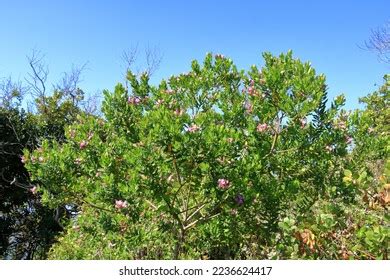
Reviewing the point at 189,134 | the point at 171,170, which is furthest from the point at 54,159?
the point at 189,134

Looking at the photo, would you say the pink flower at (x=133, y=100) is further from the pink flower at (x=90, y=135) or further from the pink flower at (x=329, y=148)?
the pink flower at (x=329, y=148)

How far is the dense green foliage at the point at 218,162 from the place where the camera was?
326 cm

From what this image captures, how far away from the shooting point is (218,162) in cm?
327

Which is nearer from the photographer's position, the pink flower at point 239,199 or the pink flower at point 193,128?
the pink flower at point 193,128

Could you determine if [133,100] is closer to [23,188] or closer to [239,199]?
[239,199]

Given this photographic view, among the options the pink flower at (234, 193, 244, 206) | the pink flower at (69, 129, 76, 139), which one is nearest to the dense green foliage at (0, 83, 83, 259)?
the pink flower at (69, 129, 76, 139)

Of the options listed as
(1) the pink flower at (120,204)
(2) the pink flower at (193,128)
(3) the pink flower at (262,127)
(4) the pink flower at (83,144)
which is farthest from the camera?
(4) the pink flower at (83,144)

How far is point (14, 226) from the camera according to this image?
11828 mm

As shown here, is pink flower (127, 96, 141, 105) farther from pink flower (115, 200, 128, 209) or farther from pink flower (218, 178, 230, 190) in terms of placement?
pink flower (218, 178, 230, 190)

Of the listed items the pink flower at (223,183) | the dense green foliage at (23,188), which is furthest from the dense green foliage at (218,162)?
the dense green foliage at (23,188)

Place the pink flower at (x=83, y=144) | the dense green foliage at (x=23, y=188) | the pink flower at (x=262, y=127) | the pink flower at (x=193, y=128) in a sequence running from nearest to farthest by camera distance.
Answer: the pink flower at (x=193, y=128) < the pink flower at (x=262, y=127) < the pink flower at (x=83, y=144) < the dense green foliage at (x=23, y=188)

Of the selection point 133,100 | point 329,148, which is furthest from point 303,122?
point 133,100

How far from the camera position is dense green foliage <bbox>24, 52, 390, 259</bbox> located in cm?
326
